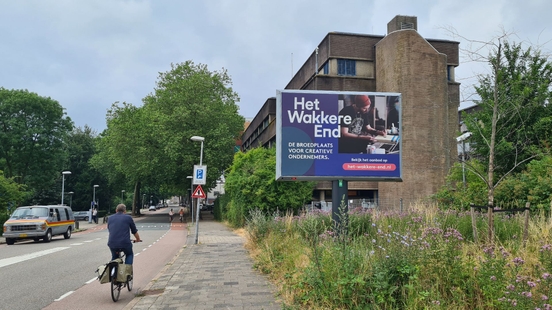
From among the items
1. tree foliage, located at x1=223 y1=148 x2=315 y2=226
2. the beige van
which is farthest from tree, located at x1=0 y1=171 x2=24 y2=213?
tree foliage, located at x1=223 y1=148 x2=315 y2=226

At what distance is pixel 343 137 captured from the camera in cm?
1239

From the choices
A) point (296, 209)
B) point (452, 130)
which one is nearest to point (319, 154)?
point (296, 209)

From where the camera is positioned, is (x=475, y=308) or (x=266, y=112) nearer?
(x=475, y=308)

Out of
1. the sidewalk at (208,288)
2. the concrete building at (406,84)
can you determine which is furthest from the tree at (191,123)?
the sidewalk at (208,288)

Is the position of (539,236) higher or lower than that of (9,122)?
lower

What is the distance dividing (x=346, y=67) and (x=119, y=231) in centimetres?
3763

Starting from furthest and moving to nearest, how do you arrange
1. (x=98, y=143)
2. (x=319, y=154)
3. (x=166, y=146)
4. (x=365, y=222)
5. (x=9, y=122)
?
(x=98, y=143), (x=9, y=122), (x=166, y=146), (x=319, y=154), (x=365, y=222)

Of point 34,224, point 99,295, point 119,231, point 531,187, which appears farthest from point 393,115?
point 34,224

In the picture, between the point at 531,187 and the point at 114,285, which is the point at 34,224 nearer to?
the point at 114,285

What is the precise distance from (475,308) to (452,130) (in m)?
41.6

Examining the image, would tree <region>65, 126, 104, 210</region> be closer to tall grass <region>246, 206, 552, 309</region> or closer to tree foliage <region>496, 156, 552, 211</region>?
tree foliage <region>496, 156, 552, 211</region>

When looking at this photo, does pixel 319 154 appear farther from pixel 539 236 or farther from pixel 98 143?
pixel 98 143

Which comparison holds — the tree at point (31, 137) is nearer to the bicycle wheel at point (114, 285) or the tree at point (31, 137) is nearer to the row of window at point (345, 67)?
the row of window at point (345, 67)

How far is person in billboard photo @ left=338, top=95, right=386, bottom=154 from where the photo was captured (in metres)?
12.4
